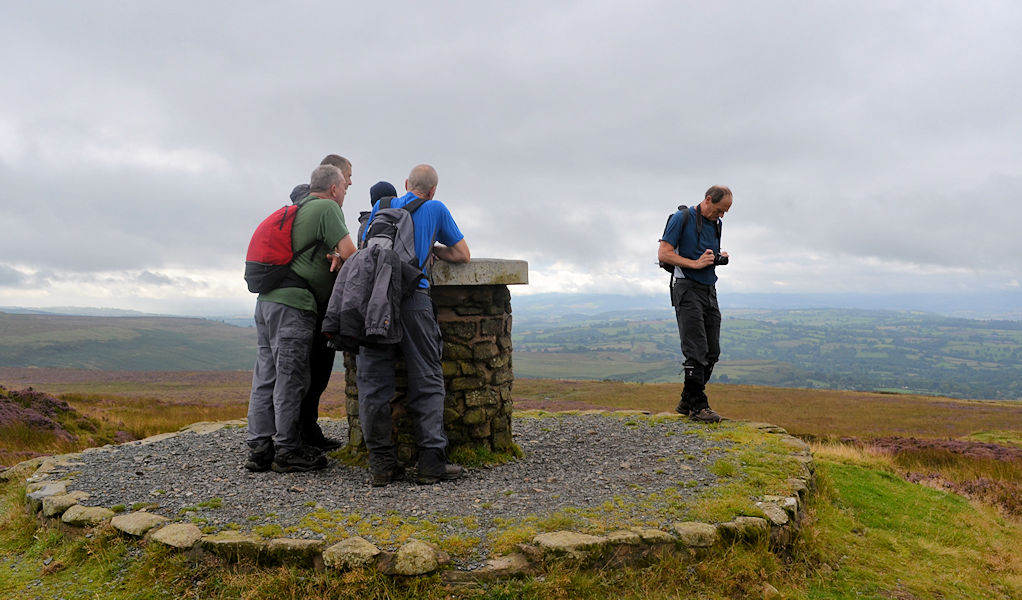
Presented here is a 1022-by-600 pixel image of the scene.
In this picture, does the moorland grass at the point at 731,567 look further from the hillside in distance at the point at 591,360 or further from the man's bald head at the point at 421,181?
the hillside in distance at the point at 591,360

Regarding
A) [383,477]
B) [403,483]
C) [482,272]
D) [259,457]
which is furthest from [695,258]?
[259,457]

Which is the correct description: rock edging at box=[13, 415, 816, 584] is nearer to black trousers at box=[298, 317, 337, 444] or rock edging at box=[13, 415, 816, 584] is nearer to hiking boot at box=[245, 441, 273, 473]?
hiking boot at box=[245, 441, 273, 473]

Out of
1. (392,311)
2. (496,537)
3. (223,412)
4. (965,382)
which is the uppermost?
(392,311)

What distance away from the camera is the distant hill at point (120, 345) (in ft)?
345

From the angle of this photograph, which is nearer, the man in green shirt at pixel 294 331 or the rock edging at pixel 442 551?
the rock edging at pixel 442 551

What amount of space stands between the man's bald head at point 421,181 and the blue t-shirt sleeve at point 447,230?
0.23m

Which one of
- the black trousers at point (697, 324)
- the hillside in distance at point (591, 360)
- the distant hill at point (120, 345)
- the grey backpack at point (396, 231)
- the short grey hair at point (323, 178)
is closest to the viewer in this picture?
the grey backpack at point (396, 231)

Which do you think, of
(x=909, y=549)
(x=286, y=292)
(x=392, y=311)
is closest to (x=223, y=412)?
(x=286, y=292)

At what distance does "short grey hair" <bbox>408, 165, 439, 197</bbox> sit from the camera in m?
6.02

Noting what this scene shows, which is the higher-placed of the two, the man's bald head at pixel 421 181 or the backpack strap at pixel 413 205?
the man's bald head at pixel 421 181

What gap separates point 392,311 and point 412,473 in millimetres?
1852

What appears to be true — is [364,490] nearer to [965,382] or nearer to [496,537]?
[496,537]

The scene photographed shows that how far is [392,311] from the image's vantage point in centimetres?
541

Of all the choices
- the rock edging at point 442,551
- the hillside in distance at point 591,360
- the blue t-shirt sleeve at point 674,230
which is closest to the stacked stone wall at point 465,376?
the rock edging at point 442,551
